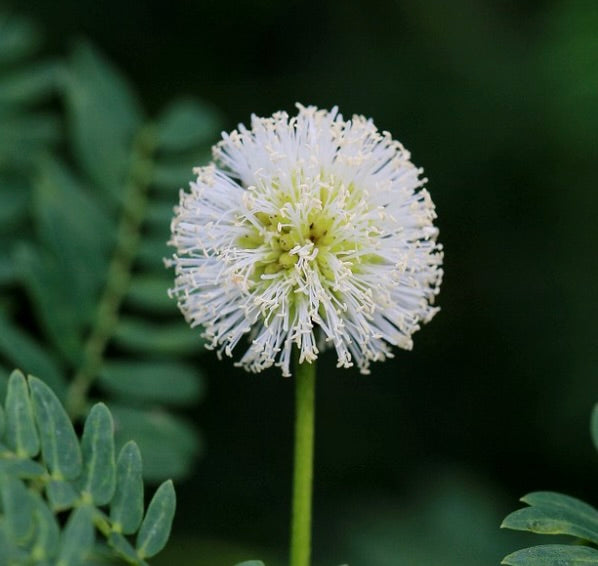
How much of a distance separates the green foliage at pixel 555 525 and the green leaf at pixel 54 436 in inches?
30.7

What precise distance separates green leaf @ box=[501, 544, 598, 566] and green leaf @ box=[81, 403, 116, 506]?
712mm

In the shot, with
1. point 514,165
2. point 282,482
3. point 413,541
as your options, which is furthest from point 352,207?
point 514,165

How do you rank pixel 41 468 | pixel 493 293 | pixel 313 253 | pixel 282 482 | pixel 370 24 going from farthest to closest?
pixel 370 24, pixel 493 293, pixel 282 482, pixel 313 253, pixel 41 468

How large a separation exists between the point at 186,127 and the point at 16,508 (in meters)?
1.94

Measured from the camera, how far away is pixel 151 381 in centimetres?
269

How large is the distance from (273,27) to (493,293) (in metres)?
1.64

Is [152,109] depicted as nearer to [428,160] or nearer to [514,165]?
[428,160]

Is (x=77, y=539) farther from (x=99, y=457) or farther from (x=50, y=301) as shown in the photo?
(x=50, y=301)

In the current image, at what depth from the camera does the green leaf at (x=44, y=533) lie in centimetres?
144

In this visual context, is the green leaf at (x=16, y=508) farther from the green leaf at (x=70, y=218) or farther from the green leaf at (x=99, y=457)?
the green leaf at (x=70, y=218)

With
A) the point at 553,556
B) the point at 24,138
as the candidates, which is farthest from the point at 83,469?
the point at 24,138

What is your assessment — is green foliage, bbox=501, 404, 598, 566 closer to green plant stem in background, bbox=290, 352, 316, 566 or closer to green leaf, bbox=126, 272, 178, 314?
green plant stem in background, bbox=290, 352, 316, 566

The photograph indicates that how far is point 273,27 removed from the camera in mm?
4551

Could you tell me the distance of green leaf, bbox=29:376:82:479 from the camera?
169cm
